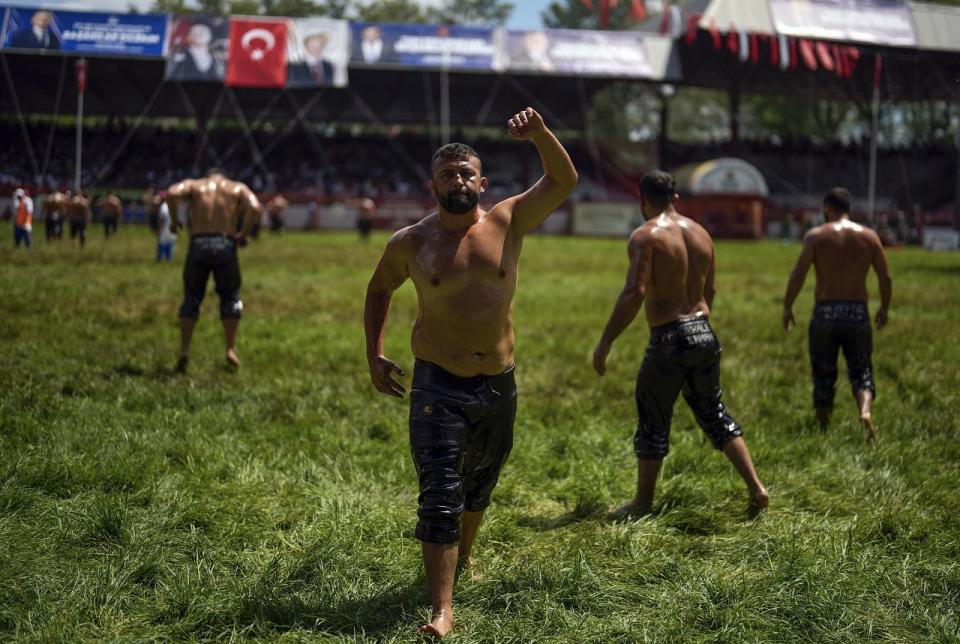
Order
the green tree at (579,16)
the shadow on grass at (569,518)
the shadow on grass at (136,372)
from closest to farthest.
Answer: the shadow on grass at (569,518) → the shadow on grass at (136,372) → the green tree at (579,16)

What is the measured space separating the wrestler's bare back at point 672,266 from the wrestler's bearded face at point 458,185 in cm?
167

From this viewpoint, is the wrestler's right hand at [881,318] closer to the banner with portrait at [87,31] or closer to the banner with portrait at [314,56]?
the banner with portrait at [314,56]

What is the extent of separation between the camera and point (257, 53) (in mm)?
34406

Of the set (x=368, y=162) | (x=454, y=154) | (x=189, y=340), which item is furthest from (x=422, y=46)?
(x=454, y=154)

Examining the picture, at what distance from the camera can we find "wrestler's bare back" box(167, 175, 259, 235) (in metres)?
8.59

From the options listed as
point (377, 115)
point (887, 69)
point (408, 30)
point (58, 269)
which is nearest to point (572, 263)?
point (58, 269)

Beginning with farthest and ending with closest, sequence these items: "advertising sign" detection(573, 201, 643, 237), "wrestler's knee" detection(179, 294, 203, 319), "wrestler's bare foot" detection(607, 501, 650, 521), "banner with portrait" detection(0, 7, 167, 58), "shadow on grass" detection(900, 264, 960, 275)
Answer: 1. "advertising sign" detection(573, 201, 643, 237)
2. "banner with portrait" detection(0, 7, 167, 58)
3. "shadow on grass" detection(900, 264, 960, 275)
4. "wrestler's knee" detection(179, 294, 203, 319)
5. "wrestler's bare foot" detection(607, 501, 650, 521)

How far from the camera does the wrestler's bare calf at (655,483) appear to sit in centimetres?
506

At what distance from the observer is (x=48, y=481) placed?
487cm

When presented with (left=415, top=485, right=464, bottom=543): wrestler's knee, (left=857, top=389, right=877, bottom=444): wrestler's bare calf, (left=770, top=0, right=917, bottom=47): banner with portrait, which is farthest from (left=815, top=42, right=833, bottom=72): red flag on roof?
(left=415, top=485, right=464, bottom=543): wrestler's knee

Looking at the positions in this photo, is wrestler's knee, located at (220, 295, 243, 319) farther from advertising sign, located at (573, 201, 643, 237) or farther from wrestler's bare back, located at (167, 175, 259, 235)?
advertising sign, located at (573, 201, 643, 237)

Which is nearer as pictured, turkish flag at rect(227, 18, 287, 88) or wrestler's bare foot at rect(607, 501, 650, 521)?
wrestler's bare foot at rect(607, 501, 650, 521)

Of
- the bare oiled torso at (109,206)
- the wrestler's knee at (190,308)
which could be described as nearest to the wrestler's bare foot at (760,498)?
the wrestler's knee at (190,308)

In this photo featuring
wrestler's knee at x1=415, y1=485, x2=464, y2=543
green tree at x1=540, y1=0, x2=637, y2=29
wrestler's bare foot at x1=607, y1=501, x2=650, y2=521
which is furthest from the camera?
green tree at x1=540, y1=0, x2=637, y2=29
